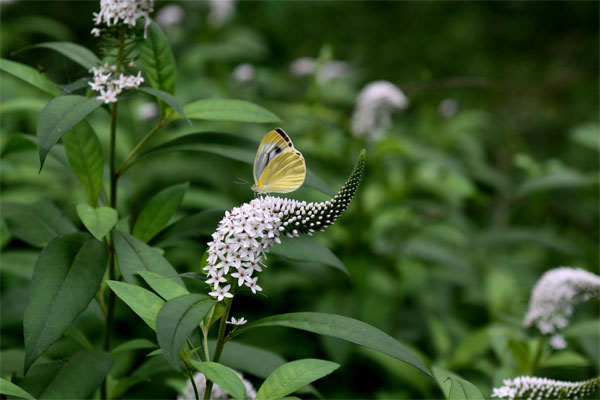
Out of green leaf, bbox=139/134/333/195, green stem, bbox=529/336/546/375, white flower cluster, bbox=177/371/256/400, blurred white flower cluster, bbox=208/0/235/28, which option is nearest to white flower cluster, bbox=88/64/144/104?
green leaf, bbox=139/134/333/195

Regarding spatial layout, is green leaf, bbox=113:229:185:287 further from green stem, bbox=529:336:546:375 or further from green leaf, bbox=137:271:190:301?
green stem, bbox=529:336:546:375

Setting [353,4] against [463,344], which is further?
[353,4]

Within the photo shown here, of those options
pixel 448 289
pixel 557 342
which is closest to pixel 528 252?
pixel 448 289

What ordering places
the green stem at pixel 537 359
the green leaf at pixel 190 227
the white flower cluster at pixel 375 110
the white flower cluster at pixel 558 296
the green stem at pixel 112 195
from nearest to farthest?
the green stem at pixel 112 195
the green leaf at pixel 190 227
the white flower cluster at pixel 558 296
the green stem at pixel 537 359
the white flower cluster at pixel 375 110

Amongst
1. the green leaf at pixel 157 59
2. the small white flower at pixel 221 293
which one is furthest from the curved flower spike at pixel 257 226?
the green leaf at pixel 157 59

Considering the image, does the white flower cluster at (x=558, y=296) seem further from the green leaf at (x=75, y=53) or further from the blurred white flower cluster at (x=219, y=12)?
the blurred white flower cluster at (x=219, y=12)

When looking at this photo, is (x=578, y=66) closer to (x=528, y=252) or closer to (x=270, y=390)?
(x=528, y=252)

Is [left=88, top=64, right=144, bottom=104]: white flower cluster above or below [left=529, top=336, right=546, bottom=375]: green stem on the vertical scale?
above
